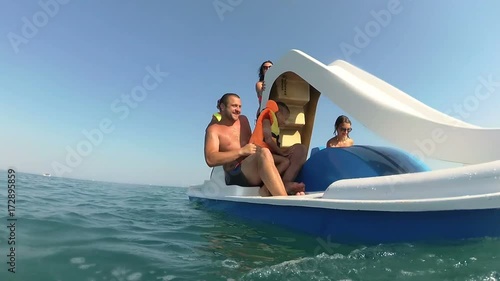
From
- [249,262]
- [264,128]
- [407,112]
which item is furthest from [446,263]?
[264,128]

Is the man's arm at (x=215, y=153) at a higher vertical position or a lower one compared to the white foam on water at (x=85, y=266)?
higher

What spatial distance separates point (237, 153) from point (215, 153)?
1.10 feet

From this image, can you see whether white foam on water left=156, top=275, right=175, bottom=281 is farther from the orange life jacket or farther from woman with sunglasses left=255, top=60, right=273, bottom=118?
woman with sunglasses left=255, top=60, right=273, bottom=118

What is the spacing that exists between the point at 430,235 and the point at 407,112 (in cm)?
142

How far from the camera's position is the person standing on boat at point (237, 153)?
4055 mm

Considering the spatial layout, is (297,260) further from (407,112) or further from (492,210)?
(407,112)

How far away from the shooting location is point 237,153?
436 cm

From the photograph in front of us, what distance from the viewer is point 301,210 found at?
10.7ft

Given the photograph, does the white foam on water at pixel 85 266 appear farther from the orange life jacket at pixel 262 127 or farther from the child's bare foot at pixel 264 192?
the orange life jacket at pixel 262 127

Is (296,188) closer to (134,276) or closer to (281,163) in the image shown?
(281,163)

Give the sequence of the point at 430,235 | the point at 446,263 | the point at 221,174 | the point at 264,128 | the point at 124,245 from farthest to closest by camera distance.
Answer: the point at 221,174, the point at 264,128, the point at 124,245, the point at 430,235, the point at 446,263

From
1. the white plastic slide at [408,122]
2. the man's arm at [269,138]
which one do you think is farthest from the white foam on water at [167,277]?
the man's arm at [269,138]

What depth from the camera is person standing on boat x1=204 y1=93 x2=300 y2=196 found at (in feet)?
13.3

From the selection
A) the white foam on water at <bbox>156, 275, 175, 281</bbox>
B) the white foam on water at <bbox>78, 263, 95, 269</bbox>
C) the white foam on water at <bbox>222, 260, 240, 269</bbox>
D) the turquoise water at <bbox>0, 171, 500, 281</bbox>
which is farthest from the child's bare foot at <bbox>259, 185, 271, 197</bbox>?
the white foam on water at <bbox>78, 263, 95, 269</bbox>
